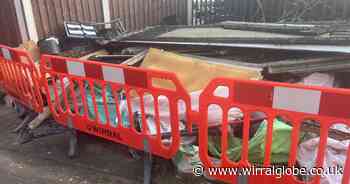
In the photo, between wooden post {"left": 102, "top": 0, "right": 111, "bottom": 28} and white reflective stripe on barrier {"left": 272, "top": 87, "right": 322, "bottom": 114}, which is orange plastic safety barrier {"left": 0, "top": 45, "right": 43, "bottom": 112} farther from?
wooden post {"left": 102, "top": 0, "right": 111, "bottom": 28}

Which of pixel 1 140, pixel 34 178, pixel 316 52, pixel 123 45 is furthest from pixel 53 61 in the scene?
pixel 316 52

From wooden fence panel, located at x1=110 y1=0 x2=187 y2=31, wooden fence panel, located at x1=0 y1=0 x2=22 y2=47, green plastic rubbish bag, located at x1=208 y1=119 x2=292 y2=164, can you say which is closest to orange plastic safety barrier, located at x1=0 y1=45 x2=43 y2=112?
wooden fence panel, located at x1=0 y1=0 x2=22 y2=47

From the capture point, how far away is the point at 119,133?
277 centimetres

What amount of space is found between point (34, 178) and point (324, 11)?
8222mm

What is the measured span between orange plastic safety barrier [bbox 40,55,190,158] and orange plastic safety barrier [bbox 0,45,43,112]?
21 cm

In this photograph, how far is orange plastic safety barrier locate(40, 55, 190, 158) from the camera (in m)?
2.34

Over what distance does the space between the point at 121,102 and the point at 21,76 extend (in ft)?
4.28

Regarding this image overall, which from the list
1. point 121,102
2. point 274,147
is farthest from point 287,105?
point 121,102

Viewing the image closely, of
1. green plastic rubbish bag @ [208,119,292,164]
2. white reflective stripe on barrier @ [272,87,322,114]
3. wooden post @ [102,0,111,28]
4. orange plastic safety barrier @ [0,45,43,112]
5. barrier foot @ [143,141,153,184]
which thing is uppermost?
wooden post @ [102,0,111,28]

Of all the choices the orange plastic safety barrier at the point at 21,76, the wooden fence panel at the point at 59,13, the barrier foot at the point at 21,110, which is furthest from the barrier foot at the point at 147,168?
the wooden fence panel at the point at 59,13

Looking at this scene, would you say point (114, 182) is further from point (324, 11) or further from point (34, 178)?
point (324, 11)

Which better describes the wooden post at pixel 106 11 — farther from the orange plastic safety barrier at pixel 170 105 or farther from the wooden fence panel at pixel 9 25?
the orange plastic safety barrier at pixel 170 105

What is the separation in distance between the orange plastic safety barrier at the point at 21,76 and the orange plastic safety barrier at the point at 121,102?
21cm

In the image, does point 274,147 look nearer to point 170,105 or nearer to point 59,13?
point 170,105
